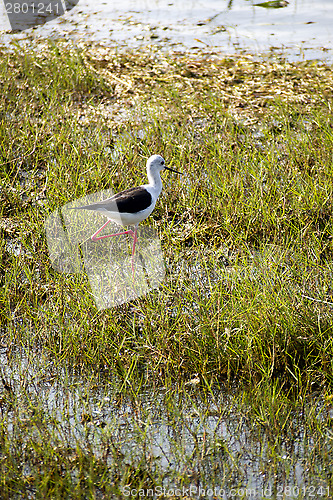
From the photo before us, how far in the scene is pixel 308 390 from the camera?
11.4ft

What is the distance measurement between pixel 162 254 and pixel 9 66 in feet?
15.7

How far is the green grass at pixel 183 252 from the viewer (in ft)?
10.3

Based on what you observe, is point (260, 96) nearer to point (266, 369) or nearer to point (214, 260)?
point (214, 260)

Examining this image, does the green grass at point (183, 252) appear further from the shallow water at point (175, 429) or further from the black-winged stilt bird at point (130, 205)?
the black-winged stilt bird at point (130, 205)

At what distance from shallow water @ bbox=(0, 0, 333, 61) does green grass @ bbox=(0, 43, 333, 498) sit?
732 mm

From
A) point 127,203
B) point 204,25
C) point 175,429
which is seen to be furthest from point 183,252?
point 204,25

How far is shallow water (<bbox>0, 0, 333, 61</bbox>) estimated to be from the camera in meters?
8.67

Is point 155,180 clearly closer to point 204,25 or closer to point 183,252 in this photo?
point 183,252

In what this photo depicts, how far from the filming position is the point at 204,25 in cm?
945


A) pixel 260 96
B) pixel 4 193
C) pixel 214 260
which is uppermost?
pixel 260 96

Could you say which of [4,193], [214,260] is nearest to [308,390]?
[214,260]

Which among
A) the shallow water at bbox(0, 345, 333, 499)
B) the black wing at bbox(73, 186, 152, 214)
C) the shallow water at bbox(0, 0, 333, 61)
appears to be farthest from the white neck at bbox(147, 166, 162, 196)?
the shallow water at bbox(0, 0, 333, 61)

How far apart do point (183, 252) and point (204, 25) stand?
5835 mm

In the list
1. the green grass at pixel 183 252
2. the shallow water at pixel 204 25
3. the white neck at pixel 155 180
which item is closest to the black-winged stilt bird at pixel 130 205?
the white neck at pixel 155 180
